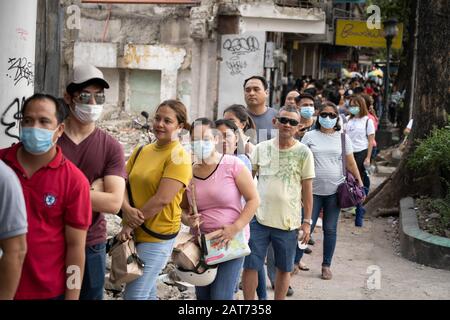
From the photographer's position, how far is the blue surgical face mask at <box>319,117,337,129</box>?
22.7ft

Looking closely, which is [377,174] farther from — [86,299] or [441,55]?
[86,299]

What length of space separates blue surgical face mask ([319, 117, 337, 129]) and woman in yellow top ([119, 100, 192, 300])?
2722mm

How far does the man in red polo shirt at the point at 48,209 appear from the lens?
3.37 m

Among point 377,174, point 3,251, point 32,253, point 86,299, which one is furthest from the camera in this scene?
point 377,174

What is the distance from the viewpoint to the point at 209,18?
1808cm

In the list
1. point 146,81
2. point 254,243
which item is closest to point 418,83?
point 254,243


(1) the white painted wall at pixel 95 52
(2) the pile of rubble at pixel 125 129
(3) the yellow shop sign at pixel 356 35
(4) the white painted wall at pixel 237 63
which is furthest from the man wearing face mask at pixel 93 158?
(3) the yellow shop sign at pixel 356 35

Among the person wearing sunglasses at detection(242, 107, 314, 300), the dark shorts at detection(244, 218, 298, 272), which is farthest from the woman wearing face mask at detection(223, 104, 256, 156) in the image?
the dark shorts at detection(244, 218, 298, 272)

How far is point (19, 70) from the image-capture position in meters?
5.92

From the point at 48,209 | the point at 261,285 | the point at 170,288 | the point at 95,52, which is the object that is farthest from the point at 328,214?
the point at 95,52

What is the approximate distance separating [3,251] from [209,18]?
50.8 feet

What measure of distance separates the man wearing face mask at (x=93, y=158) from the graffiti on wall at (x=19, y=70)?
1.98 meters

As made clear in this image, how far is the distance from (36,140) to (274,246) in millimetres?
2613

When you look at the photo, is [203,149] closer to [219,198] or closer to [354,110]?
[219,198]
